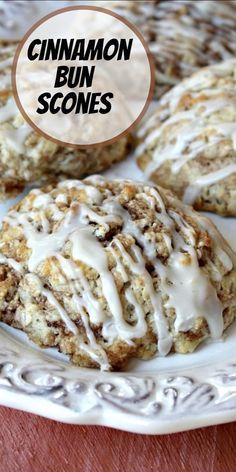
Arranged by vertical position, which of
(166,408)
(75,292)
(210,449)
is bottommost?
(210,449)

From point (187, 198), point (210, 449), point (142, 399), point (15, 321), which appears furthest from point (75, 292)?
point (187, 198)

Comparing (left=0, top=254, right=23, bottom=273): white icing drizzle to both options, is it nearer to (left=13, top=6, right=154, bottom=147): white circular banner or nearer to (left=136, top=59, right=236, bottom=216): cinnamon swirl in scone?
(left=13, top=6, right=154, bottom=147): white circular banner

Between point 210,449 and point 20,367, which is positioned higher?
point 20,367

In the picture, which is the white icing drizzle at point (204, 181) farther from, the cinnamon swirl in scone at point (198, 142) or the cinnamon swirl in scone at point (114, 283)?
the cinnamon swirl in scone at point (114, 283)

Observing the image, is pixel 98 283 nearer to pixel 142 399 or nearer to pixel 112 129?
pixel 142 399

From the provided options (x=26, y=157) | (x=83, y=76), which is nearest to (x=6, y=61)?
(x=83, y=76)

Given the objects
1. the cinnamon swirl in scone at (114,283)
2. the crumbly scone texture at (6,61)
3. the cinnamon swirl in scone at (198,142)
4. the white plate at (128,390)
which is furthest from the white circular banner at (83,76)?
the white plate at (128,390)

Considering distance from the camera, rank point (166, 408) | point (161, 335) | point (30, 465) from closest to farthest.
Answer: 1. point (166, 408)
2. point (30, 465)
3. point (161, 335)
